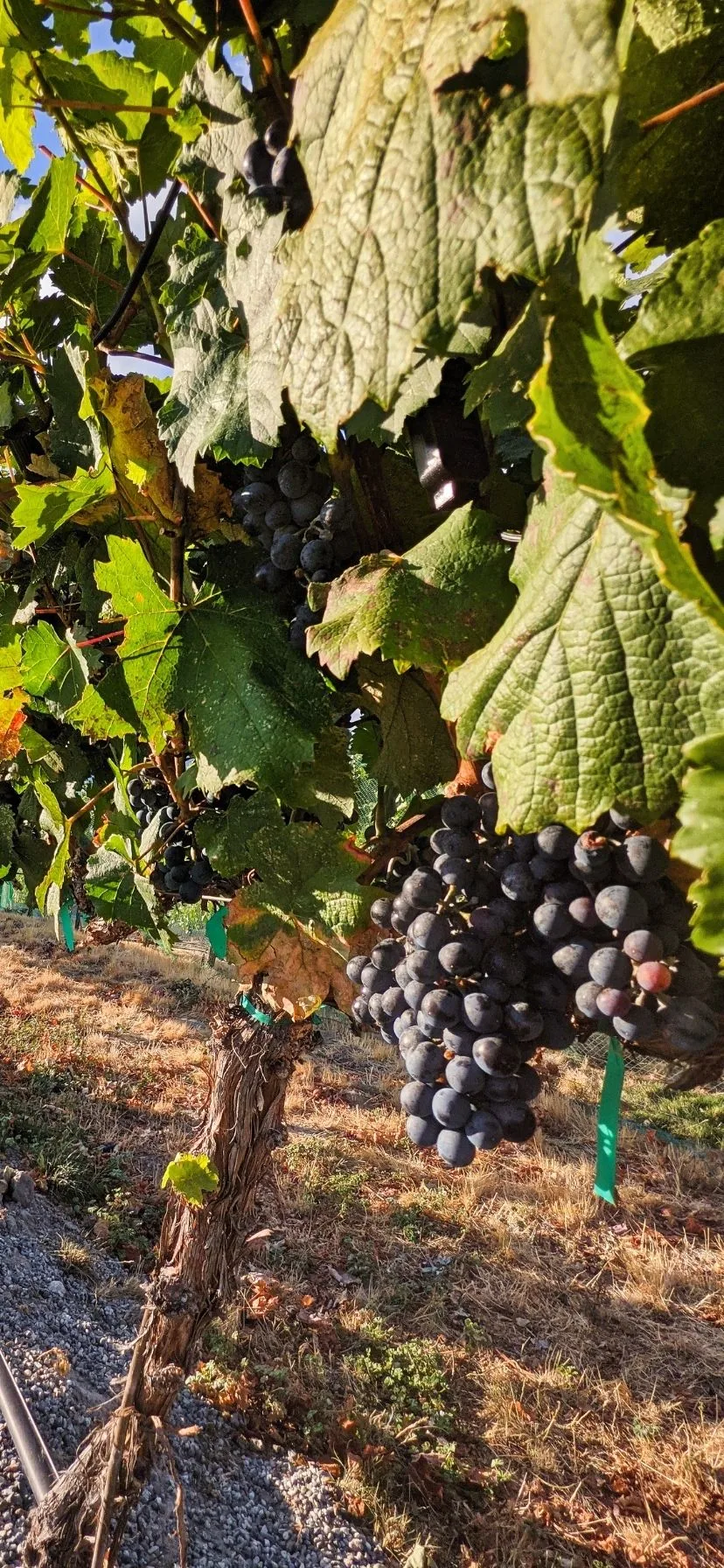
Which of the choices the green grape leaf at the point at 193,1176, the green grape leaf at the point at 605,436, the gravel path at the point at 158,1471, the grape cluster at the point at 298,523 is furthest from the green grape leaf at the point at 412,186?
the gravel path at the point at 158,1471

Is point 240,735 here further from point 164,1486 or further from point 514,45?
point 164,1486

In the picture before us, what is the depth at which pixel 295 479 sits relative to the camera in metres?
0.85

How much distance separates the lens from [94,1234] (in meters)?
5.78

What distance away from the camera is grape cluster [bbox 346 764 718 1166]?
632mm

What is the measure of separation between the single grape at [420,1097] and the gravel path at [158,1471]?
3.55 metres

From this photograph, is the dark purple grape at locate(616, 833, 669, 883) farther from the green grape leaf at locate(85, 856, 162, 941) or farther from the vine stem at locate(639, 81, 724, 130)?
the green grape leaf at locate(85, 856, 162, 941)

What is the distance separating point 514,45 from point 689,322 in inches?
6.4

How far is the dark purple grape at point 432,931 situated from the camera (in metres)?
0.76

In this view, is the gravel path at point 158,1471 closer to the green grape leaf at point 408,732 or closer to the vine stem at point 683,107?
the green grape leaf at point 408,732

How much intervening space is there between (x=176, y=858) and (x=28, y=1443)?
272 cm

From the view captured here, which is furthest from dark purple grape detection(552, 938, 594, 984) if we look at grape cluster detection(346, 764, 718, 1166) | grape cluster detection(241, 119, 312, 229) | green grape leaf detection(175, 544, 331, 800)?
grape cluster detection(241, 119, 312, 229)

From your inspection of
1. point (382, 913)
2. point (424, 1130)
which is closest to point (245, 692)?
point (382, 913)

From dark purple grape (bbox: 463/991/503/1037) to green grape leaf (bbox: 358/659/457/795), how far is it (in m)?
0.23

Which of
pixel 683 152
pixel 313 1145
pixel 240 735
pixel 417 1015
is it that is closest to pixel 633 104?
pixel 683 152
